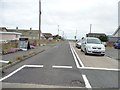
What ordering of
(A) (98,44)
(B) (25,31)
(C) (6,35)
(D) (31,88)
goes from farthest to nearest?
(B) (25,31)
(C) (6,35)
(A) (98,44)
(D) (31,88)

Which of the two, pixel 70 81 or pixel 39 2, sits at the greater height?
pixel 39 2

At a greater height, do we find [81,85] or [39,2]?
[39,2]

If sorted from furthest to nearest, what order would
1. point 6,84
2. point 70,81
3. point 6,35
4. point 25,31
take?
point 25,31 → point 6,35 → point 70,81 → point 6,84

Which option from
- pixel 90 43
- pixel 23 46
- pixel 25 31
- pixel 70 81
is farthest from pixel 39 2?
pixel 25 31

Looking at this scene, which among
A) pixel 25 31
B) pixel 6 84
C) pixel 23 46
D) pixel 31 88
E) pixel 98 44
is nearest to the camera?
pixel 31 88

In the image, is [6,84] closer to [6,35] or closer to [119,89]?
[119,89]

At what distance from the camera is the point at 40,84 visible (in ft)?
25.6

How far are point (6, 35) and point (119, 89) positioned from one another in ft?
208

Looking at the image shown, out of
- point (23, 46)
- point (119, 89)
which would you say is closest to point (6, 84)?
point (119, 89)

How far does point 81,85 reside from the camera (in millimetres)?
7855

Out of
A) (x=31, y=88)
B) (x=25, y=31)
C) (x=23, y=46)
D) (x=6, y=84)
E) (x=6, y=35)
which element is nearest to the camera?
(x=31, y=88)

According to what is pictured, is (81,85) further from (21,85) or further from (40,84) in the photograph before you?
(21,85)

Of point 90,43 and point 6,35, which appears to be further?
point 6,35

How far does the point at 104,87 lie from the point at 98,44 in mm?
15895
